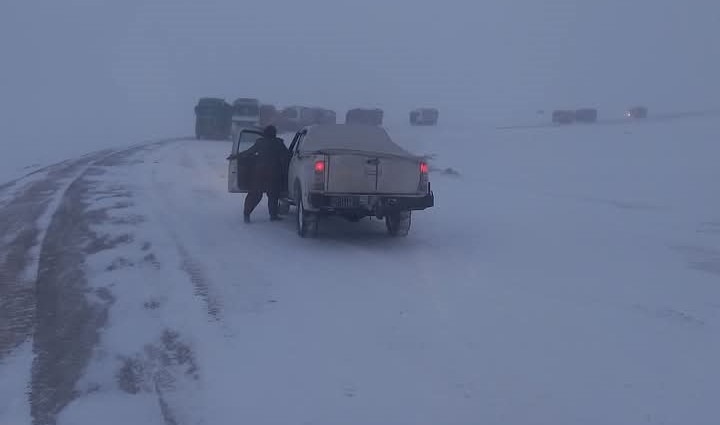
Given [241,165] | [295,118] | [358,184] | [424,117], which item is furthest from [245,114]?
[358,184]

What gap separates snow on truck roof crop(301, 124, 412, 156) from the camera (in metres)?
11.1

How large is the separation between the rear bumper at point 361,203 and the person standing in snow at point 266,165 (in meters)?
2.12

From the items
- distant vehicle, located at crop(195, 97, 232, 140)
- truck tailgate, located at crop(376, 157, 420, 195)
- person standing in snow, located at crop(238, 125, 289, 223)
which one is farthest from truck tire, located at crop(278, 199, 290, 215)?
distant vehicle, located at crop(195, 97, 232, 140)

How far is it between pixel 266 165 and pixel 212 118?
28.1 m

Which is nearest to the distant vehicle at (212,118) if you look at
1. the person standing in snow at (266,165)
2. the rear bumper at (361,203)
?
the person standing in snow at (266,165)

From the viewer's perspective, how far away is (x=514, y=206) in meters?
15.9

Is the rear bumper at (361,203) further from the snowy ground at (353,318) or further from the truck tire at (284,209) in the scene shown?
the truck tire at (284,209)

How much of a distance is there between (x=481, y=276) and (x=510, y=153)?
22.3 meters

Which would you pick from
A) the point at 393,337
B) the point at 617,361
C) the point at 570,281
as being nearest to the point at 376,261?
the point at 570,281

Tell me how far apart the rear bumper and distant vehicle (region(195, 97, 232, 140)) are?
1190 inches

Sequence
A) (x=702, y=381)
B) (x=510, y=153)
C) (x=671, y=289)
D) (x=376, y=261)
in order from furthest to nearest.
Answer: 1. (x=510, y=153)
2. (x=376, y=261)
3. (x=671, y=289)
4. (x=702, y=381)

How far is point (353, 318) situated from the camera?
276 inches

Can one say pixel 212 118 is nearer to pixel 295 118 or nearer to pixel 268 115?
pixel 268 115

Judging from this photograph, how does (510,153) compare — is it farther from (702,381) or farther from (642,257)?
(702,381)
